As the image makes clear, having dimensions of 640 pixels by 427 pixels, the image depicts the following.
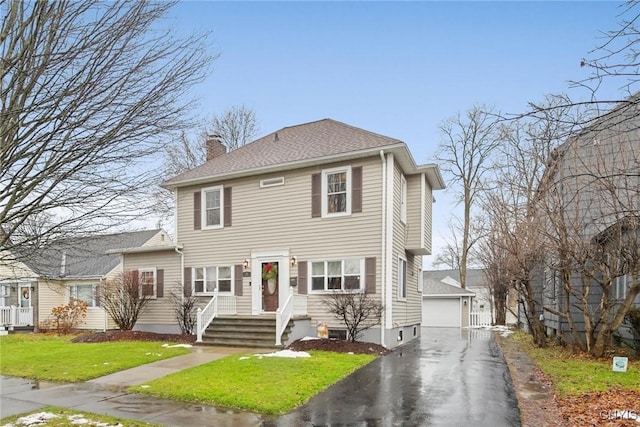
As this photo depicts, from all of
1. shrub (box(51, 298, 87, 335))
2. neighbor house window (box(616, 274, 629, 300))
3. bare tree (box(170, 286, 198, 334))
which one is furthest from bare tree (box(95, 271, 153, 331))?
neighbor house window (box(616, 274, 629, 300))

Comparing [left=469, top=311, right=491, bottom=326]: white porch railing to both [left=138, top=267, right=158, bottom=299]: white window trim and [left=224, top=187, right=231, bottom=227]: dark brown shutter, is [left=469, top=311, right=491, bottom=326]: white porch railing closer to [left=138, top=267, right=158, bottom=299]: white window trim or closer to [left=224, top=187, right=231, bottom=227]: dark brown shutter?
[left=224, top=187, right=231, bottom=227]: dark brown shutter

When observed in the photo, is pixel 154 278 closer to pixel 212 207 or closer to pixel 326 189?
pixel 212 207

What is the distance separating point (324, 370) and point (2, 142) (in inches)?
278

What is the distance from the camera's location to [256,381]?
26.7 feet

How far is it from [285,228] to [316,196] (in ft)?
5.11

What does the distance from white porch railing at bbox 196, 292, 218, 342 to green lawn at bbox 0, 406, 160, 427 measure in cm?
721

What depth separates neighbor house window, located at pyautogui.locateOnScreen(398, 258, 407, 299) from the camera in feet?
48.2

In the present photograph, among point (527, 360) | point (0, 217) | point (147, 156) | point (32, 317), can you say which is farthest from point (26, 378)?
point (32, 317)

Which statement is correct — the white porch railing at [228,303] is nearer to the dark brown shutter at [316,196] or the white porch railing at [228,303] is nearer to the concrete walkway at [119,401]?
the dark brown shutter at [316,196]

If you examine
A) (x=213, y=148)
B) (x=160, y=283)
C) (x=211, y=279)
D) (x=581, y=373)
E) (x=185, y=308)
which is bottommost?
(x=581, y=373)

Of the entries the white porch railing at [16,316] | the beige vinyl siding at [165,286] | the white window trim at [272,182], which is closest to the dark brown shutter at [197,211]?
the beige vinyl siding at [165,286]

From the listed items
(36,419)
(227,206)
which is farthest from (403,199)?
(36,419)

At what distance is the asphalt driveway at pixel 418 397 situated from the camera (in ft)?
20.3

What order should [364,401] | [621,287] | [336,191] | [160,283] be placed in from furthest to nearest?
1. [160,283]
2. [336,191]
3. [621,287]
4. [364,401]
